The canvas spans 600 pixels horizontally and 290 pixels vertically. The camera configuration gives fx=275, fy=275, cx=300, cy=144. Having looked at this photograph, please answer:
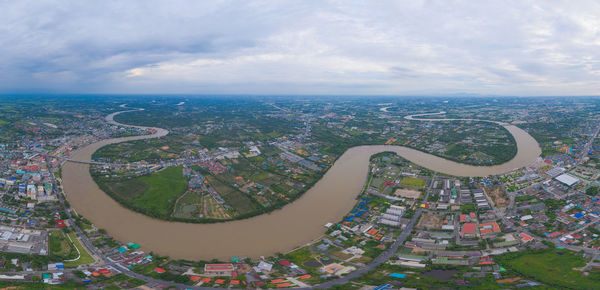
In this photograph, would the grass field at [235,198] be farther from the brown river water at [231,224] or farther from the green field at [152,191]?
the green field at [152,191]

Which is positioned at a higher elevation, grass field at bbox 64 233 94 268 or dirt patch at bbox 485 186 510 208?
dirt patch at bbox 485 186 510 208

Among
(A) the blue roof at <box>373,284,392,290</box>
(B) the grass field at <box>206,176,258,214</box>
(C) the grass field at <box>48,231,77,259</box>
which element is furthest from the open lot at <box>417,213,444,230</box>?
(C) the grass field at <box>48,231,77,259</box>

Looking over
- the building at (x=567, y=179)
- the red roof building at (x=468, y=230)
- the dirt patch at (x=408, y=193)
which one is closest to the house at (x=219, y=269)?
the red roof building at (x=468, y=230)

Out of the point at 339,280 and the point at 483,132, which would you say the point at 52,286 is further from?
the point at 483,132

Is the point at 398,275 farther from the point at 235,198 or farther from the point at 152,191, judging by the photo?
the point at 152,191

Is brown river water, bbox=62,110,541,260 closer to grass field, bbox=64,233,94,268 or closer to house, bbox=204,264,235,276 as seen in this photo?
house, bbox=204,264,235,276

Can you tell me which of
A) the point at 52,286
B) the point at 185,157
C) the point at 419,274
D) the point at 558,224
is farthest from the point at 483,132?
the point at 52,286

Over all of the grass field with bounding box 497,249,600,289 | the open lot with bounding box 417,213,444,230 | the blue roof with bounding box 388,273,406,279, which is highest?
the open lot with bounding box 417,213,444,230
